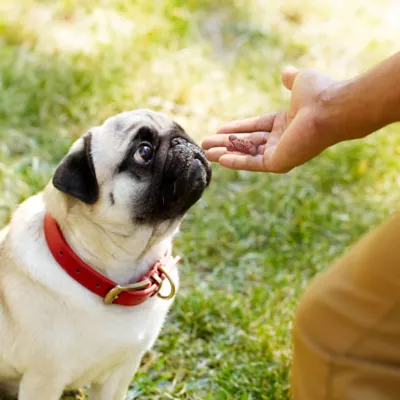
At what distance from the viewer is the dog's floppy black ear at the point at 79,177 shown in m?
1.91

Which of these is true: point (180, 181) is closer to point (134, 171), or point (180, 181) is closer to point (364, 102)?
point (134, 171)

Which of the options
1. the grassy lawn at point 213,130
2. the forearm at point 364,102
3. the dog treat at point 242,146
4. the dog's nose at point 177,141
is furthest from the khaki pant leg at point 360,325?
the grassy lawn at point 213,130

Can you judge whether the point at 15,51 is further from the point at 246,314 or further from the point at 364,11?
the point at 364,11

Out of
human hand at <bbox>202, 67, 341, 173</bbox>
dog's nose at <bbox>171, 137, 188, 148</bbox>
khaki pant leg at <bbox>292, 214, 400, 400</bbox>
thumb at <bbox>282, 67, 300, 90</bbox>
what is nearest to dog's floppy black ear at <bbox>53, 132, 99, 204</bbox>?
dog's nose at <bbox>171, 137, 188, 148</bbox>

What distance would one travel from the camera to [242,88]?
476cm

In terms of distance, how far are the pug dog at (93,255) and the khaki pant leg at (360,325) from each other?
0.78 metres

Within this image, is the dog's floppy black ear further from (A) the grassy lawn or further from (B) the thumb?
(A) the grassy lawn

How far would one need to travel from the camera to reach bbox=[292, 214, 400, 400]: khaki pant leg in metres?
1.28

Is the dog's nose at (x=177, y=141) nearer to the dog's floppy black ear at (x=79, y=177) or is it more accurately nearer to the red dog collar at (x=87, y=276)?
the dog's floppy black ear at (x=79, y=177)

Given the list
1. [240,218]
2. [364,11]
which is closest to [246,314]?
[240,218]

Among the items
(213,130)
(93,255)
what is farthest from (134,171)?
(213,130)

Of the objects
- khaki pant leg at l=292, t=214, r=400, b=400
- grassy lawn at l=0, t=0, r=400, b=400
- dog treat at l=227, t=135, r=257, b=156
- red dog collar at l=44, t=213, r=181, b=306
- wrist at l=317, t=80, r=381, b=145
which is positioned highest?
wrist at l=317, t=80, r=381, b=145

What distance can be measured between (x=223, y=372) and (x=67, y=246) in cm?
92

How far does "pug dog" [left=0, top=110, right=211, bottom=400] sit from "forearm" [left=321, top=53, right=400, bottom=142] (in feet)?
1.94
